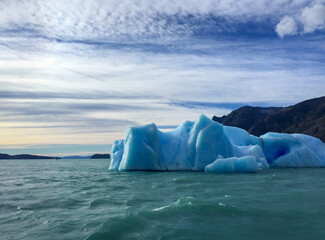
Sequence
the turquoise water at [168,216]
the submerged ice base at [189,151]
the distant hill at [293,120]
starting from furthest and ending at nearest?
the distant hill at [293,120] < the submerged ice base at [189,151] < the turquoise water at [168,216]

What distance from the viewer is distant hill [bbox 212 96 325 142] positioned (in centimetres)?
6731

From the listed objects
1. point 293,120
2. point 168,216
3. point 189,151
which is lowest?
point 168,216

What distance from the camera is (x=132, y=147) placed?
2114cm

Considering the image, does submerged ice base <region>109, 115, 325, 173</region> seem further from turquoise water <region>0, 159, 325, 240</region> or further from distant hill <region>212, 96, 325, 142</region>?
distant hill <region>212, 96, 325, 142</region>

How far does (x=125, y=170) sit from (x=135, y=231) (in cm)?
1627

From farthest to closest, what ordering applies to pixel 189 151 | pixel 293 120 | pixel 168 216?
pixel 293 120 → pixel 189 151 → pixel 168 216

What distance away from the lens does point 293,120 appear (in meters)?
81.9

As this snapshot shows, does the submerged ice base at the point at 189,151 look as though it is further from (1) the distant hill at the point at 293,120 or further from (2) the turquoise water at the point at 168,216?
(1) the distant hill at the point at 293,120

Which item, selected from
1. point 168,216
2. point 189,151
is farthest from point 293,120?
point 168,216

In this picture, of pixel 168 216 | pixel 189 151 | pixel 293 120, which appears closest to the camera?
pixel 168 216

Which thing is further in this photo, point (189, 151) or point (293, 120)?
point (293, 120)

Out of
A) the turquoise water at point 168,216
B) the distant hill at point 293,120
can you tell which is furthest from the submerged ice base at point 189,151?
the distant hill at point 293,120

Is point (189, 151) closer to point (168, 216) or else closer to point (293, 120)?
point (168, 216)

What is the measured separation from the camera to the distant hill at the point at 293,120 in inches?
2650
